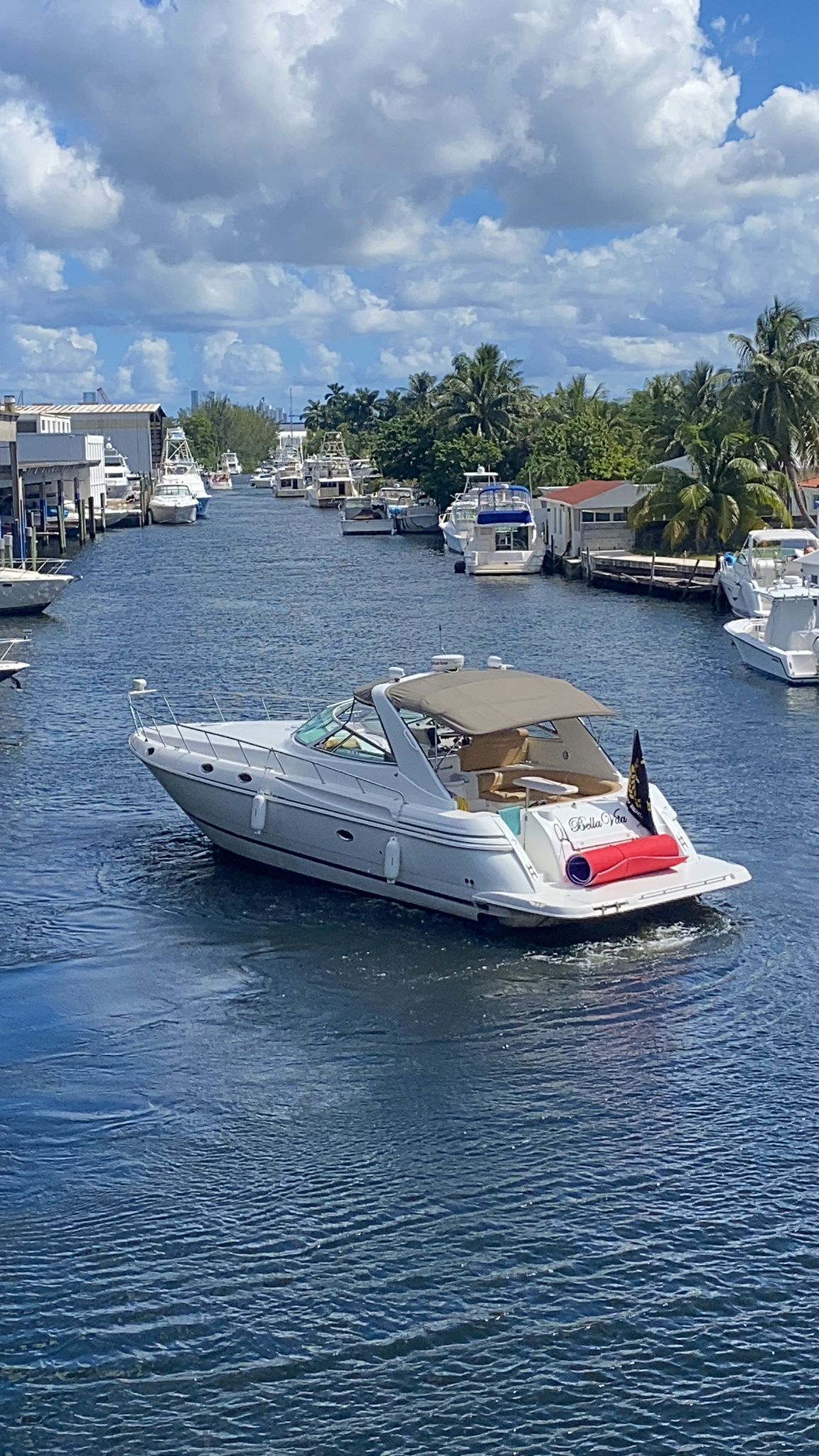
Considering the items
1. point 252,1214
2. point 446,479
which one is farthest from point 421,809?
point 446,479

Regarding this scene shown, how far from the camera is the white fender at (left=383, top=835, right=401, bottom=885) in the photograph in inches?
826

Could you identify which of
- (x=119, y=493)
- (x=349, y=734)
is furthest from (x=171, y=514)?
(x=349, y=734)

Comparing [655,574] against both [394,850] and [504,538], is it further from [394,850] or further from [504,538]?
[394,850]

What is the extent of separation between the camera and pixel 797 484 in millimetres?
74500

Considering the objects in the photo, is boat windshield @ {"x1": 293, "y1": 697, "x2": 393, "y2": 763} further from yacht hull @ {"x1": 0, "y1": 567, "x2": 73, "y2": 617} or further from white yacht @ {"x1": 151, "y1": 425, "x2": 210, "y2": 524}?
white yacht @ {"x1": 151, "y1": 425, "x2": 210, "y2": 524}

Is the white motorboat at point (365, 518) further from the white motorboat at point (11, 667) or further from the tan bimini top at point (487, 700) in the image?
the tan bimini top at point (487, 700)

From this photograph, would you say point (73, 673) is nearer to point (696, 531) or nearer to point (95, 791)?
point (95, 791)

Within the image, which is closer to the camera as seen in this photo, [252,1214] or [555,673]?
[252,1214]

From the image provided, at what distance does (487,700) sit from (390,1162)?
8553 millimetres

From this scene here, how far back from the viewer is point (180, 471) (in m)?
156

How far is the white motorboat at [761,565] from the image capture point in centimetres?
5088

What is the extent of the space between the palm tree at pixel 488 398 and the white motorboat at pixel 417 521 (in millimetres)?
6393

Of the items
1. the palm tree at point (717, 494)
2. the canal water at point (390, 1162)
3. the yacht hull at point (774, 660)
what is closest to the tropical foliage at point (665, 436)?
the palm tree at point (717, 494)

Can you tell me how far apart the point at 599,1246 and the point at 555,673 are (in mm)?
31333
